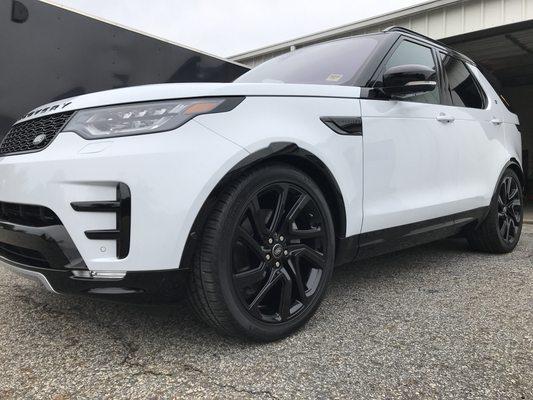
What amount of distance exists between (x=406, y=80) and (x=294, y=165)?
0.87m

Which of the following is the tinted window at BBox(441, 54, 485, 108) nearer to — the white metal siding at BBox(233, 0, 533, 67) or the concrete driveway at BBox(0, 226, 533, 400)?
the concrete driveway at BBox(0, 226, 533, 400)

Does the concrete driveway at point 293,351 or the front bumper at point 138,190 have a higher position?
the front bumper at point 138,190

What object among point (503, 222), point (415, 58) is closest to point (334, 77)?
point (415, 58)

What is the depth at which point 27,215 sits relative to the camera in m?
2.09

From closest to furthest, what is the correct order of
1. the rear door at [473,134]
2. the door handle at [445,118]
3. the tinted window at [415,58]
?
the tinted window at [415,58], the door handle at [445,118], the rear door at [473,134]

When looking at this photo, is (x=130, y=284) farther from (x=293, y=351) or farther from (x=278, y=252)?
(x=293, y=351)

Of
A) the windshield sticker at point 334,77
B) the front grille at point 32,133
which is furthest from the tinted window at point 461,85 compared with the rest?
the front grille at point 32,133

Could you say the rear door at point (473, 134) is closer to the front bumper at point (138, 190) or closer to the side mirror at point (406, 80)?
the side mirror at point (406, 80)

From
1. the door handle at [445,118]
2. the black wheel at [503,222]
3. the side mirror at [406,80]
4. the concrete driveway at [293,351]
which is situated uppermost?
the side mirror at [406,80]

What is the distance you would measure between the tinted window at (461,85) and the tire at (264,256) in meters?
1.96

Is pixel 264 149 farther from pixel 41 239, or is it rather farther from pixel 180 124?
pixel 41 239

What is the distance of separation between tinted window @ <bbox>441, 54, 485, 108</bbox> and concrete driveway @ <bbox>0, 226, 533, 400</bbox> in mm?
1559

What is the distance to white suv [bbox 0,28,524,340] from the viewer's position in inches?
74.6

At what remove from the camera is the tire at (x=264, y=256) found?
1988 mm
